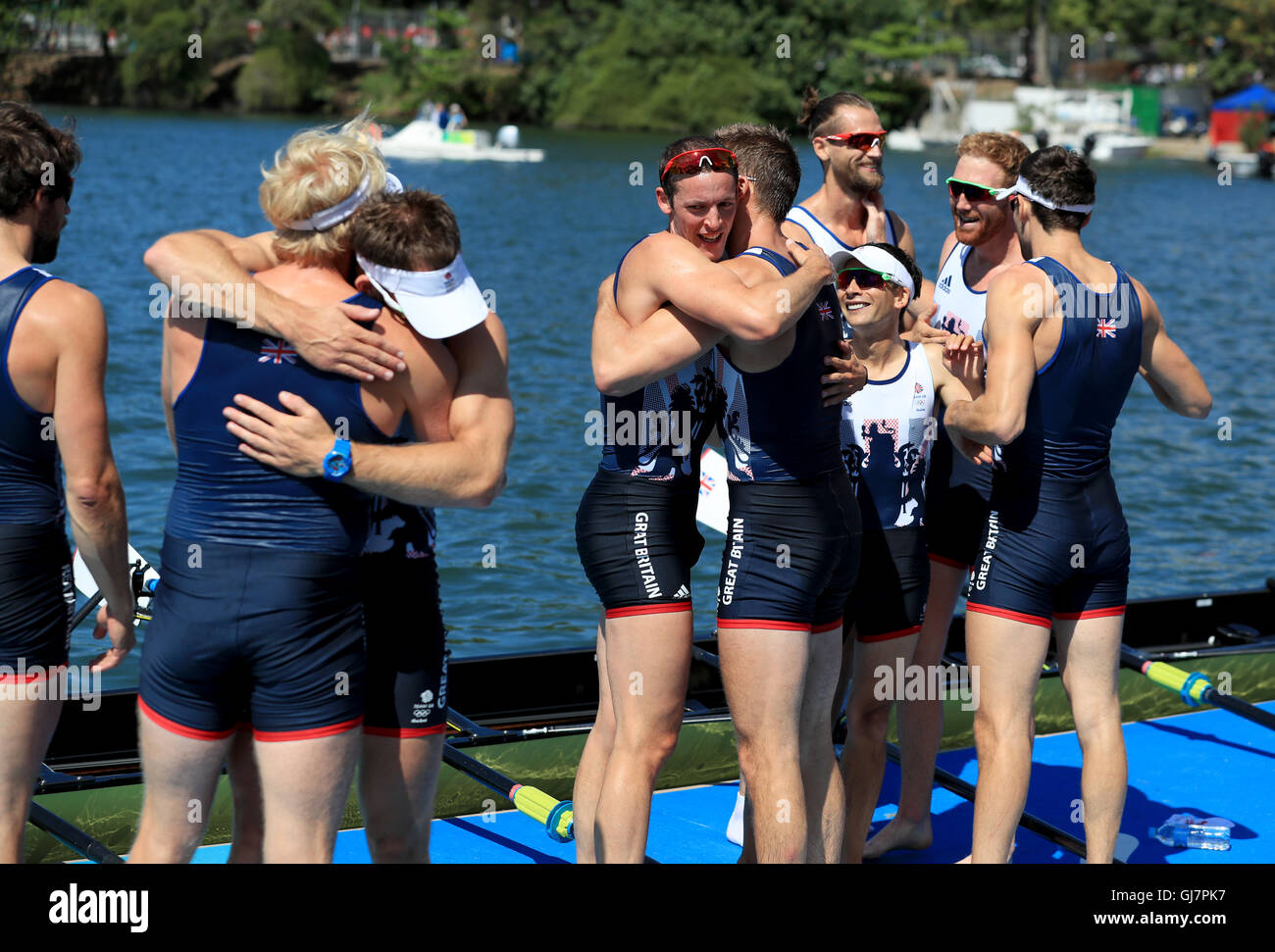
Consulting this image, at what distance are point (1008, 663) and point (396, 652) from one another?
6.00 ft

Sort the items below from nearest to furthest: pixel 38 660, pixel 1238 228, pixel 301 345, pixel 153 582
Result: pixel 301 345 < pixel 38 660 < pixel 153 582 < pixel 1238 228

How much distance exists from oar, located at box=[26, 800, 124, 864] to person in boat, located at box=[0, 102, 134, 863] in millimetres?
643

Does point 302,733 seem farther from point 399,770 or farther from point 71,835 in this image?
point 71,835

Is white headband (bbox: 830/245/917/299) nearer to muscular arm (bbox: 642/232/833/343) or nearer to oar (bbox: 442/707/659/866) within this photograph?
muscular arm (bbox: 642/232/833/343)

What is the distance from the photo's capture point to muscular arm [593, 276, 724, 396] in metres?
3.59

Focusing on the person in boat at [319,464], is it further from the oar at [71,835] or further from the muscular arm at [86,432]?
the oar at [71,835]

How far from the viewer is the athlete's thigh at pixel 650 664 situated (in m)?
3.78

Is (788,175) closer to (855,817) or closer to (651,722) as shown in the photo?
(651,722)

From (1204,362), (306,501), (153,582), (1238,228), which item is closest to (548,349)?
(1204,362)

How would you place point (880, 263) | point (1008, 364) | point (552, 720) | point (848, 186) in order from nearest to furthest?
point (1008, 364), point (880, 263), point (848, 186), point (552, 720)

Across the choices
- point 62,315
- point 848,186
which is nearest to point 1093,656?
point 848,186

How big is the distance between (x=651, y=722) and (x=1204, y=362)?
16132 millimetres

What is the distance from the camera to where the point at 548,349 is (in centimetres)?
1734

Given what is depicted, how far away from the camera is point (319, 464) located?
2941 mm
